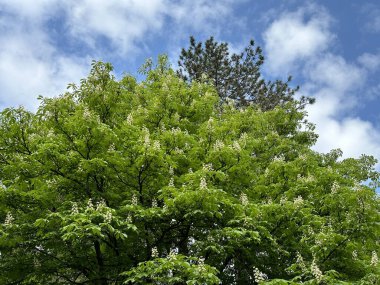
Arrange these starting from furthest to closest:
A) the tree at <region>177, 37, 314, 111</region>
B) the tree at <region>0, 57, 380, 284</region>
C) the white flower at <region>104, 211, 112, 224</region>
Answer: the tree at <region>177, 37, 314, 111</region>, the tree at <region>0, 57, 380, 284</region>, the white flower at <region>104, 211, 112, 224</region>

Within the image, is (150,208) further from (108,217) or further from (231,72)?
(231,72)

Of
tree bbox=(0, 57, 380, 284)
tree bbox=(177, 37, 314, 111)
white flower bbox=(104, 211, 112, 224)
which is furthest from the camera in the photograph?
tree bbox=(177, 37, 314, 111)

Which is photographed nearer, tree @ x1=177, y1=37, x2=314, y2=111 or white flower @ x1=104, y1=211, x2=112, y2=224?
white flower @ x1=104, y1=211, x2=112, y2=224

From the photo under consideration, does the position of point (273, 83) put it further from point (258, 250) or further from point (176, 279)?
point (176, 279)

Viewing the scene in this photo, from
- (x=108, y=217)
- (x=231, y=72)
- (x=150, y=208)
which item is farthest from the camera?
(x=231, y=72)

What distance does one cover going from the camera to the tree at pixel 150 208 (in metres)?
10.4

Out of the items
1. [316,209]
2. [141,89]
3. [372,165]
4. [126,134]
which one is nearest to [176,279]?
[126,134]

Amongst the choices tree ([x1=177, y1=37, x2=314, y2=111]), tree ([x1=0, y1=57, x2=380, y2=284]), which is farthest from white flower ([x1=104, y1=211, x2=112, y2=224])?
Answer: tree ([x1=177, y1=37, x2=314, y2=111])

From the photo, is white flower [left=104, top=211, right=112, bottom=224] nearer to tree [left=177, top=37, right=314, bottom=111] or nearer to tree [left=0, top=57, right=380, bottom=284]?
tree [left=0, top=57, right=380, bottom=284]

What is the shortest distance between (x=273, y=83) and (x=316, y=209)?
21543mm

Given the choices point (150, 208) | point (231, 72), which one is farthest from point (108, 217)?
point (231, 72)

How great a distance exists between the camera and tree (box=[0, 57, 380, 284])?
34.0 ft

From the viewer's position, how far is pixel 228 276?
42.6 feet

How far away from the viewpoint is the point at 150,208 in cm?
1061
